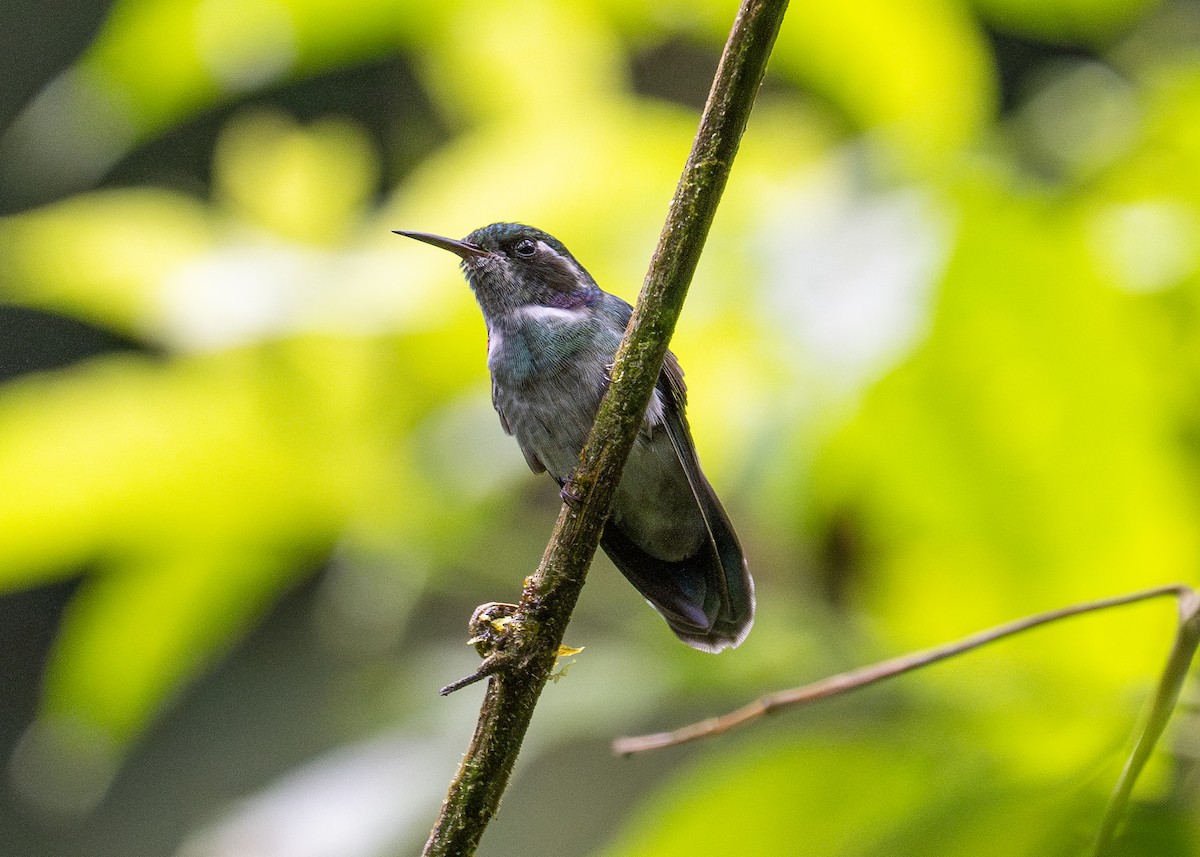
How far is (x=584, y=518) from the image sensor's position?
1.16m

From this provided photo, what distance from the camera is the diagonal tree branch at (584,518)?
1.04 meters

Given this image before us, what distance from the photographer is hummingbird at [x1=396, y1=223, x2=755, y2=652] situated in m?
1.90

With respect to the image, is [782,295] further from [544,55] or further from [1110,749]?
[544,55]

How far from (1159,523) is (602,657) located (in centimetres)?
130

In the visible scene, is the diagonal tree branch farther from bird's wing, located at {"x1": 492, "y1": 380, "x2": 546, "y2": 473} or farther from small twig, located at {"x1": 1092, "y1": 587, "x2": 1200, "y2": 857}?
bird's wing, located at {"x1": 492, "y1": 380, "x2": 546, "y2": 473}

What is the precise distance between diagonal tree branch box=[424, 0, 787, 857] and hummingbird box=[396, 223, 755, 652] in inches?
26.4

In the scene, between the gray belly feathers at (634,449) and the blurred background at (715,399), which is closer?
the blurred background at (715,399)

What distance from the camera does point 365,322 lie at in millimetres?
2049

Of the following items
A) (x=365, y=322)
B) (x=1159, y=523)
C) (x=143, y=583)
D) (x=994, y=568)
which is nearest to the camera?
(x=1159, y=523)

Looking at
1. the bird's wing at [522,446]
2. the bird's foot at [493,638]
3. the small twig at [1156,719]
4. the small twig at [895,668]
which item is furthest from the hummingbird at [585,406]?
the small twig at [1156,719]

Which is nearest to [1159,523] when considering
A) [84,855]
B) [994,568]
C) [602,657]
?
[994,568]

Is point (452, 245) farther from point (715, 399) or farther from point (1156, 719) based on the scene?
point (1156, 719)

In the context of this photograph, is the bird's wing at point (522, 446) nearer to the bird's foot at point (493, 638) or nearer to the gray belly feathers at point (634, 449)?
the gray belly feathers at point (634, 449)

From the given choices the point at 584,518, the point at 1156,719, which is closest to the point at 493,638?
the point at 584,518
